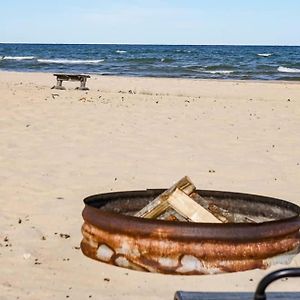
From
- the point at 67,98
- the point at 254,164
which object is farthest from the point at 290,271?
the point at 67,98

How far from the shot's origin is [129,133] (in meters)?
10.8

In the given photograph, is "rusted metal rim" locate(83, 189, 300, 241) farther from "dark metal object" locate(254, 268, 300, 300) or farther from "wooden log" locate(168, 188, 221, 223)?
"dark metal object" locate(254, 268, 300, 300)

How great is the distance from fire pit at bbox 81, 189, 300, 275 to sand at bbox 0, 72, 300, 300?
0.08 metres

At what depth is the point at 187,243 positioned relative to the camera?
439cm

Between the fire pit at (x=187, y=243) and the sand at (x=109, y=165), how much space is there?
0.26 feet

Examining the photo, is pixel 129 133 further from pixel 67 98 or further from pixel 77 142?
pixel 67 98

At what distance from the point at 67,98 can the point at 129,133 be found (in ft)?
19.2

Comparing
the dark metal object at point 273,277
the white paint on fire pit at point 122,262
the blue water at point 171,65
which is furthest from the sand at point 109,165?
the blue water at point 171,65

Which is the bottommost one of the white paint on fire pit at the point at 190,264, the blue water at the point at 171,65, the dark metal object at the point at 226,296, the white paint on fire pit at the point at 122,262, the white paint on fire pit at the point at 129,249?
the blue water at the point at 171,65

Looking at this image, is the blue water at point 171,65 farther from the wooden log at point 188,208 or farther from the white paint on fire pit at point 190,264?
the white paint on fire pit at point 190,264

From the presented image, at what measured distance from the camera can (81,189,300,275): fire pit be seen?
4383mm

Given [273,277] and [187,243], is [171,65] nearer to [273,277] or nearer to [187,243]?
[187,243]

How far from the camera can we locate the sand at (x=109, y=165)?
4.45 meters

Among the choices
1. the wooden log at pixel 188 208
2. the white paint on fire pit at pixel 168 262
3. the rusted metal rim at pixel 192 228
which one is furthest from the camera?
the wooden log at pixel 188 208
